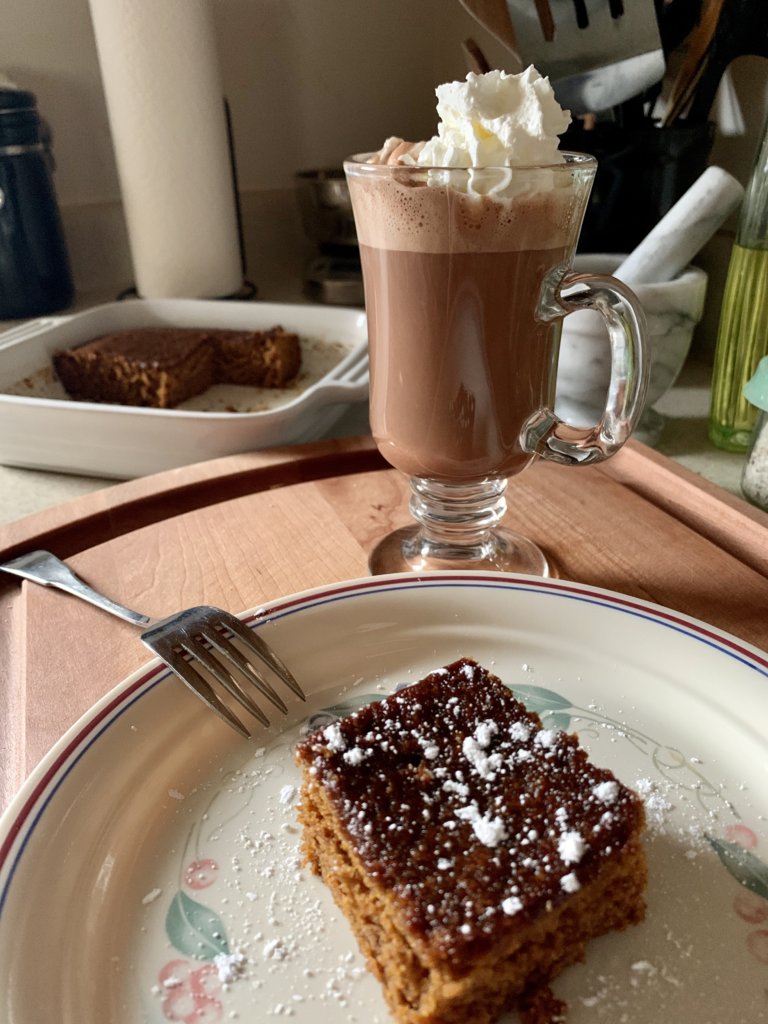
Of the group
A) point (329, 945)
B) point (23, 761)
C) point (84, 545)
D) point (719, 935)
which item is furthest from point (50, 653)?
point (719, 935)

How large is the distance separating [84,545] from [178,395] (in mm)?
639

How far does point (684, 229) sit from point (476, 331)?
57cm

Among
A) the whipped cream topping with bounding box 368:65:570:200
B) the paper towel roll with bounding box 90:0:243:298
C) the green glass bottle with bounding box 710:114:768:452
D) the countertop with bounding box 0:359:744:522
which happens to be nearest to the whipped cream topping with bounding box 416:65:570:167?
the whipped cream topping with bounding box 368:65:570:200

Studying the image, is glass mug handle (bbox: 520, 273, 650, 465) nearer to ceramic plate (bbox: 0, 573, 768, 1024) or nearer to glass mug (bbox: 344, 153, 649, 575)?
glass mug (bbox: 344, 153, 649, 575)

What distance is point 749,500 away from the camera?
112cm

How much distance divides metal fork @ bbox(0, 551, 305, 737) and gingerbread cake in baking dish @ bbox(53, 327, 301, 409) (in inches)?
32.6

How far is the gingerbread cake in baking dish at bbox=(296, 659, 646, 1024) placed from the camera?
1.67 feet

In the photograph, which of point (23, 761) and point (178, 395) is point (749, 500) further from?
point (178, 395)

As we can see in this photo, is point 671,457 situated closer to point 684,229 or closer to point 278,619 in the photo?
point 684,229

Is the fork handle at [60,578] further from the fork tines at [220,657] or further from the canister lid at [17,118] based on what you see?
the canister lid at [17,118]

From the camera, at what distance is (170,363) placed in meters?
1.56

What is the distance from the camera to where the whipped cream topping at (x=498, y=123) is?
0.78 m

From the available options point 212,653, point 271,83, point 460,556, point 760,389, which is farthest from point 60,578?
point 271,83

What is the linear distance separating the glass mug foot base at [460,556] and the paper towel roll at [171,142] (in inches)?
46.3
